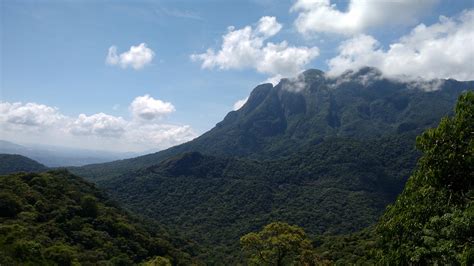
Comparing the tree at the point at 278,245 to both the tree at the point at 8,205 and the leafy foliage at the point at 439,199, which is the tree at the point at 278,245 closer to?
the leafy foliage at the point at 439,199

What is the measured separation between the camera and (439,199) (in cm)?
1245

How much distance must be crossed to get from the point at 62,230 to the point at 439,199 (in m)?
50.8

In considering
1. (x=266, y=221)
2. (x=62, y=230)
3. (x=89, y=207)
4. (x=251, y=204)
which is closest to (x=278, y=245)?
(x=62, y=230)

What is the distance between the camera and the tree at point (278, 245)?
24062 mm

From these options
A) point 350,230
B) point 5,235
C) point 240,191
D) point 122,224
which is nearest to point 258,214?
point 240,191

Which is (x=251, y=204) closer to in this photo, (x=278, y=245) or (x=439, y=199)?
(x=278, y=245)

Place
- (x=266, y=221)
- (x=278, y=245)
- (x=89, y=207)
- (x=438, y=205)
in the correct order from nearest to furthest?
(x=438, y=205) < (x=278, y=245) < (x=89, y=207) < (x=266, y=221)

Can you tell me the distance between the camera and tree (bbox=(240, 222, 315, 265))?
2406 cm

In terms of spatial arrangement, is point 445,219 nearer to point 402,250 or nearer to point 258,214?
point 402,250

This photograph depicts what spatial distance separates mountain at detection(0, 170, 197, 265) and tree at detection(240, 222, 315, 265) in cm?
1636

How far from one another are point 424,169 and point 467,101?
8.66 feet

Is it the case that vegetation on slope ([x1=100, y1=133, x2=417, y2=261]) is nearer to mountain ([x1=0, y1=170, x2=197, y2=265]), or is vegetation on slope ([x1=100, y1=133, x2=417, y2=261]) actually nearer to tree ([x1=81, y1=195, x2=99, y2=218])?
mountain ([x1=0, y1=170, x2=197, y2=265])

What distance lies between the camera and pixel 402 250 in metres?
12.5

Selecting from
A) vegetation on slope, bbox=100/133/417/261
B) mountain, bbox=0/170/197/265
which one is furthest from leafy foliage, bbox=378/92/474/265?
vegetation on slope, bbox=100/133/417/261
